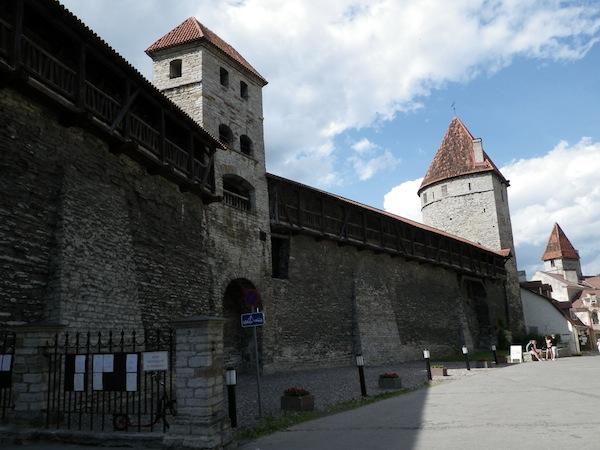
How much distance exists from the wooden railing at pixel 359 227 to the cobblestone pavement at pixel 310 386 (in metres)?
5.96

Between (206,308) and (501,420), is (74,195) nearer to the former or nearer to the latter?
(206,308)

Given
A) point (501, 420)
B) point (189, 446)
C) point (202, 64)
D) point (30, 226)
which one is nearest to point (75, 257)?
point (30, 226)

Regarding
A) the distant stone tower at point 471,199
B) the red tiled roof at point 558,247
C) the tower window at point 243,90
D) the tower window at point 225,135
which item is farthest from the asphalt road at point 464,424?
the red tiled roof at point 558,247

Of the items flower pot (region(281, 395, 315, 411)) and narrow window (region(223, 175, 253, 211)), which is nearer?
flower pot (region(281, 395, 315, 411))

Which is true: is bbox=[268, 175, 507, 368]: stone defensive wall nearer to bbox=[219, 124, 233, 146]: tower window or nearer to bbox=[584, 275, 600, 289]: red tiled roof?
bbox=[219, 124, 233, 146]: tower window

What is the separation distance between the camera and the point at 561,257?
2753 inches

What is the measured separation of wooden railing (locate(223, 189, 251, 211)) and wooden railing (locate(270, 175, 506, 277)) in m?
0.21

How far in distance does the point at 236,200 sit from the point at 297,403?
408 inches

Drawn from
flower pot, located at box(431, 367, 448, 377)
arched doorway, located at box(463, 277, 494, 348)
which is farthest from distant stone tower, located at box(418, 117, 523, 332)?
flower pot, located at box(431, 367, 448, 377)

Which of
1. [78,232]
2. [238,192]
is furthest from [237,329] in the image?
[78,232]

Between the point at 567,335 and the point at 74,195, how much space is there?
1528 inches

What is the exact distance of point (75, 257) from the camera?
401 inches

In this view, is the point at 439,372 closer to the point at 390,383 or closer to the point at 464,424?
the point at 390,383

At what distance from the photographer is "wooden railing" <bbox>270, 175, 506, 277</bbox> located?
20734mm
